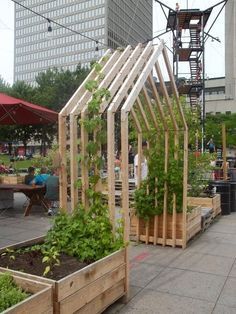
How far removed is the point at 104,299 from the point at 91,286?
1.11ft

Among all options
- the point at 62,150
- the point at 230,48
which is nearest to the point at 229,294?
the point at 62,150

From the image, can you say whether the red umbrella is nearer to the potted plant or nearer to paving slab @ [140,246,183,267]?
the potted plant

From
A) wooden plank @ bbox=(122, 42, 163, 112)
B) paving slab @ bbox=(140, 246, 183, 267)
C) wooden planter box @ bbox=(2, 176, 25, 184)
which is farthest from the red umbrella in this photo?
paving slab @ bbox=(140, 246, 183, 267)

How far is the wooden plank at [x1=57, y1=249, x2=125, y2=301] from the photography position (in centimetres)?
358

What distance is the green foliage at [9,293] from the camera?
3.26 m

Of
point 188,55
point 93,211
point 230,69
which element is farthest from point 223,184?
point 230,69

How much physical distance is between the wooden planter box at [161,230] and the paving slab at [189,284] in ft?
4.55

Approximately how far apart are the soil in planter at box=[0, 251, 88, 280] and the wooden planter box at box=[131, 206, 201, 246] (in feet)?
10.1

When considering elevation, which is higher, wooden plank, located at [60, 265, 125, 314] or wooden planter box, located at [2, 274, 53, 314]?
wooden planter box, located at [2, 274, 53, 314]

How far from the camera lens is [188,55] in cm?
2400

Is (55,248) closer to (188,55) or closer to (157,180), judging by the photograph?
(157,180)

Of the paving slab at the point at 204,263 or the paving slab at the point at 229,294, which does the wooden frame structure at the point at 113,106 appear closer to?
the paving slab at the point at 229,294

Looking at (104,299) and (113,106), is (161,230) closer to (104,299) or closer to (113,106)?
(104,299)

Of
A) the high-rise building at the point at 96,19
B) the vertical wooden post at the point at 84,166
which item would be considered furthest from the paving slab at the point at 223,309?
the high-rise building at the point at 96,19
